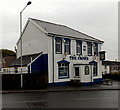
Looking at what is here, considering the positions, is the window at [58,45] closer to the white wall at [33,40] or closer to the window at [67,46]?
the window at [67,46]

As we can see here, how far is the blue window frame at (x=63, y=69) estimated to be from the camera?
970 inches

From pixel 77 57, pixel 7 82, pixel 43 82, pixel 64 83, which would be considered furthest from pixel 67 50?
pixel 7 82

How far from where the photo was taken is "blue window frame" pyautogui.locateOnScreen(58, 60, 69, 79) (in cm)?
2464

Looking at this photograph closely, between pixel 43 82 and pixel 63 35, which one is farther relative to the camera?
pixel 63 35

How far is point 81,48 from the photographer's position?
27.1 m

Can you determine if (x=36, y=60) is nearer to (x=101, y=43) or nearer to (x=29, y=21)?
(x=29, y=21)

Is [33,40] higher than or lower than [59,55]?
higher

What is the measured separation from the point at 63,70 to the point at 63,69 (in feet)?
0.45

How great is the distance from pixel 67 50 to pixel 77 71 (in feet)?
10.9

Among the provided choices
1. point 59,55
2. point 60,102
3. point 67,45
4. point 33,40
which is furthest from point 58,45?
point 60,102

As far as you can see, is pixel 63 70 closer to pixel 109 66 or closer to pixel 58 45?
pixel 58 45

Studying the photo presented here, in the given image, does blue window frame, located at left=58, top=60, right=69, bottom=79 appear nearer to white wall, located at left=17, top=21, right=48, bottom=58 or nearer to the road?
white wall, located at left=17, top=21, right=48, bottom=58

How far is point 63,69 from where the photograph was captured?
82.5ft

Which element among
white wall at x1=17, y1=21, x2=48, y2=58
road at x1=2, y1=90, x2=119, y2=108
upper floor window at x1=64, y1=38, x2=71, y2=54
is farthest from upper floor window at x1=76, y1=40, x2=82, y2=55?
road at x1=2, y1=90, x2=119, y2=108
